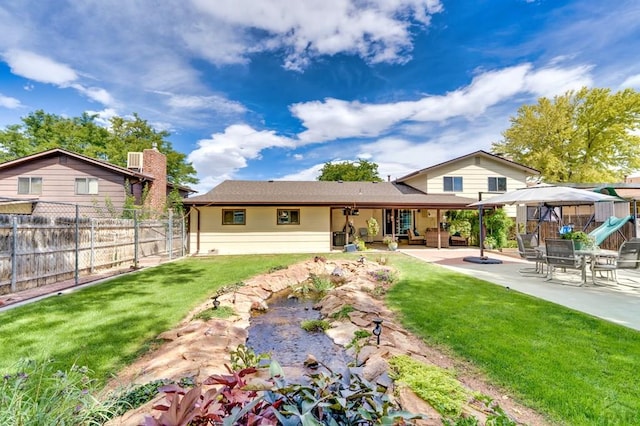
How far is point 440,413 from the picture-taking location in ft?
7.23

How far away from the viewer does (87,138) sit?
1195 inches

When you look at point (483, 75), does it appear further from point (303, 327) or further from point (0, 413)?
point (0, 413)

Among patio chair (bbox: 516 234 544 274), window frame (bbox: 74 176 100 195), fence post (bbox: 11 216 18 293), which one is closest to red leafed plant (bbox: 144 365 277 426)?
fence post (bbox: 11 216 18 293)

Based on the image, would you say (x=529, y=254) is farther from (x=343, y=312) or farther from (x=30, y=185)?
(x=30, y=185)

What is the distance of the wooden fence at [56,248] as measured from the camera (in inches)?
238

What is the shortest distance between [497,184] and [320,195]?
10867 millimetres

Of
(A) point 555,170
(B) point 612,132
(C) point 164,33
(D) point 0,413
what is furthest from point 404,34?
(B) point 612,132

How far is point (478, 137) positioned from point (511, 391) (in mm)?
22453

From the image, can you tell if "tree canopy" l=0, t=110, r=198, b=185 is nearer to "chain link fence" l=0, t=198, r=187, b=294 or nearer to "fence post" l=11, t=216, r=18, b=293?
"chain link fence" l=0, t=198, r=187, b=294

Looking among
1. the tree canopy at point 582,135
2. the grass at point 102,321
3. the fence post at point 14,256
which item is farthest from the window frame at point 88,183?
the tree canopy at point 582,135

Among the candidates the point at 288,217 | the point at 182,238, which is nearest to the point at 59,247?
the point at 182,238

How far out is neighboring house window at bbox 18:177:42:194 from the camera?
15.1 metres

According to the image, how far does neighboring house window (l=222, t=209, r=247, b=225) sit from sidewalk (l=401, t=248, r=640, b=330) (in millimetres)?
9719

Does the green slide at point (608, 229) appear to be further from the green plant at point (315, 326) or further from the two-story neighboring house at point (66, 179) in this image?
the two-story neighboring house at point (66, 179)
